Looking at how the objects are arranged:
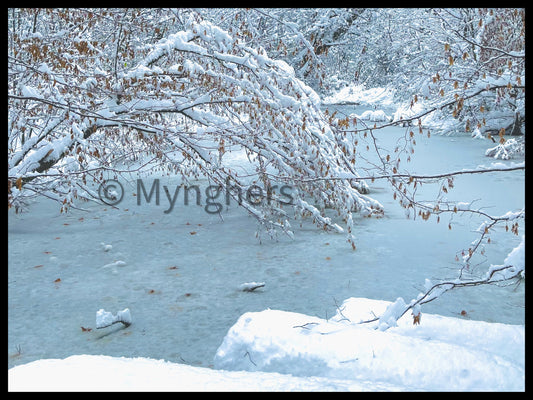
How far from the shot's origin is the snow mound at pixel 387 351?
2711 mm

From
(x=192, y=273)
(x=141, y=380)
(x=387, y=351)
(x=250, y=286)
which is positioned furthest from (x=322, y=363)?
(x=192, y=273)

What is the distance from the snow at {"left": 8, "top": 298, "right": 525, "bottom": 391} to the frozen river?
0.82 m

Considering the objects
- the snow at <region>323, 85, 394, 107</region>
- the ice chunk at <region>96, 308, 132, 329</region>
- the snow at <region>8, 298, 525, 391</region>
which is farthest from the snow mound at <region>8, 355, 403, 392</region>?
the snow at <region>323, 85, 394, 107</region>

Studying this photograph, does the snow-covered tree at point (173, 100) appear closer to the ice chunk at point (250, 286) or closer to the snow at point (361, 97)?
the ice chunk at point (250, 286)

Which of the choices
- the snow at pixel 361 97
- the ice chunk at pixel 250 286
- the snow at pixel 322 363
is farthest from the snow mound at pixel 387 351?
the snow at pixel 361 97

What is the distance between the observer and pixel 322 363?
3.05 m

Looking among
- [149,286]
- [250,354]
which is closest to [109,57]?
[149,286]

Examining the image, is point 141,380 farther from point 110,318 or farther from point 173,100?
point 173,100

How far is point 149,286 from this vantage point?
18.5 feet

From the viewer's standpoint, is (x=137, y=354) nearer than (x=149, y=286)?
Yes

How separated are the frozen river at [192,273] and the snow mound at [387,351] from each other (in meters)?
0.74

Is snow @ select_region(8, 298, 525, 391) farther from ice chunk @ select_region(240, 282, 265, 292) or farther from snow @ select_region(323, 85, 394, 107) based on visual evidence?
snow @ select_region(323, 85, 394, 107)
